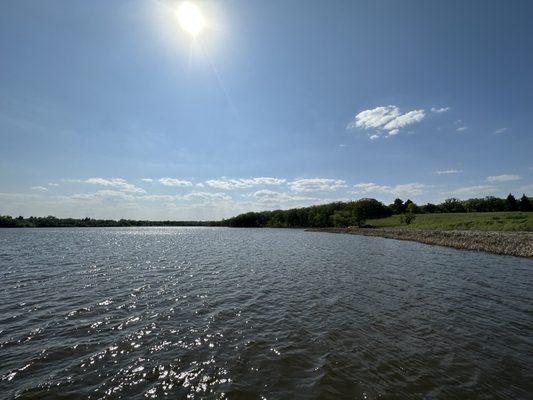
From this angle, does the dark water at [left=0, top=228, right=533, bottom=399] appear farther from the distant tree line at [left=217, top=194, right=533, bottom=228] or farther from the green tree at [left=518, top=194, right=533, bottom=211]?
the green tree at [left=518, top=194, right=533, bottom=211]

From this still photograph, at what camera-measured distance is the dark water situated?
26.6 ft

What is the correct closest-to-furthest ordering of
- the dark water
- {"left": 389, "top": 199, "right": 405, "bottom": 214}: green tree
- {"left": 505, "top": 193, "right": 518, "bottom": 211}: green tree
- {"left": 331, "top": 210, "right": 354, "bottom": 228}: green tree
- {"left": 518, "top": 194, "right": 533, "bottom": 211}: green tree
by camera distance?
1. the dark water
2. {"left": 518, "top": 194, "right": 533, "bottom": 211}: green tree
3. {"left": 505, "top": 193, "right": 518, "bottom": 211}: green tree
4. {"left": 331, "top": 210, "right": 354, "bottom": 228}: green tree
5. {"left": 389, "top": 199, "right": 405, "bottom": 214}: green tree

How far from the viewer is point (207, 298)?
17938 millimetres

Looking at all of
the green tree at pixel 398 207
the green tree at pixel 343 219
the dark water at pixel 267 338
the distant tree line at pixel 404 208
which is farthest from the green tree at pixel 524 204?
the dark water at pixel 267 338

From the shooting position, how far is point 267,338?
11.6m

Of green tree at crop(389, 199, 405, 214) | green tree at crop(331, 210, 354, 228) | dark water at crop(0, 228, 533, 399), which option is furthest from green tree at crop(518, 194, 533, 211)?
dark water at crop(0, 228, 533, 399)

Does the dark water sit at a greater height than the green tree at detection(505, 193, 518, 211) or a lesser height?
lesser

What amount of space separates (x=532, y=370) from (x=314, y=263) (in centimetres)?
2420

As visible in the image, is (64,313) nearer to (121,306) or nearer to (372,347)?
(121,306)

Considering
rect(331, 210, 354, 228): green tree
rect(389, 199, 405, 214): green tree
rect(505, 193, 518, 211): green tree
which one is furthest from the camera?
rect(389, 199, 405, 214): green tree

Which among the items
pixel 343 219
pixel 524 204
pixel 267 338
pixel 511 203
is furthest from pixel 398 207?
pixel 267 338

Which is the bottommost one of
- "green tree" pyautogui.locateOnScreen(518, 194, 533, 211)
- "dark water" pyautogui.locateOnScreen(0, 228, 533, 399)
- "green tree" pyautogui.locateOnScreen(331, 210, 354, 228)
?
"dark water" pyautogui.locateOnScreen(0, 228, 533, 399)

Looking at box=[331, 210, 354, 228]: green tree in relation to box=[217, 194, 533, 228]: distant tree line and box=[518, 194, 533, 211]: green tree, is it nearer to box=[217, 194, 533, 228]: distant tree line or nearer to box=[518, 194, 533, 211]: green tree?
box=[217, 194, 533, 228]: distant tree line

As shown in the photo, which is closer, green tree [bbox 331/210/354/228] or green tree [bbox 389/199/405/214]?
green tree [bbox 331/210/354/228]
